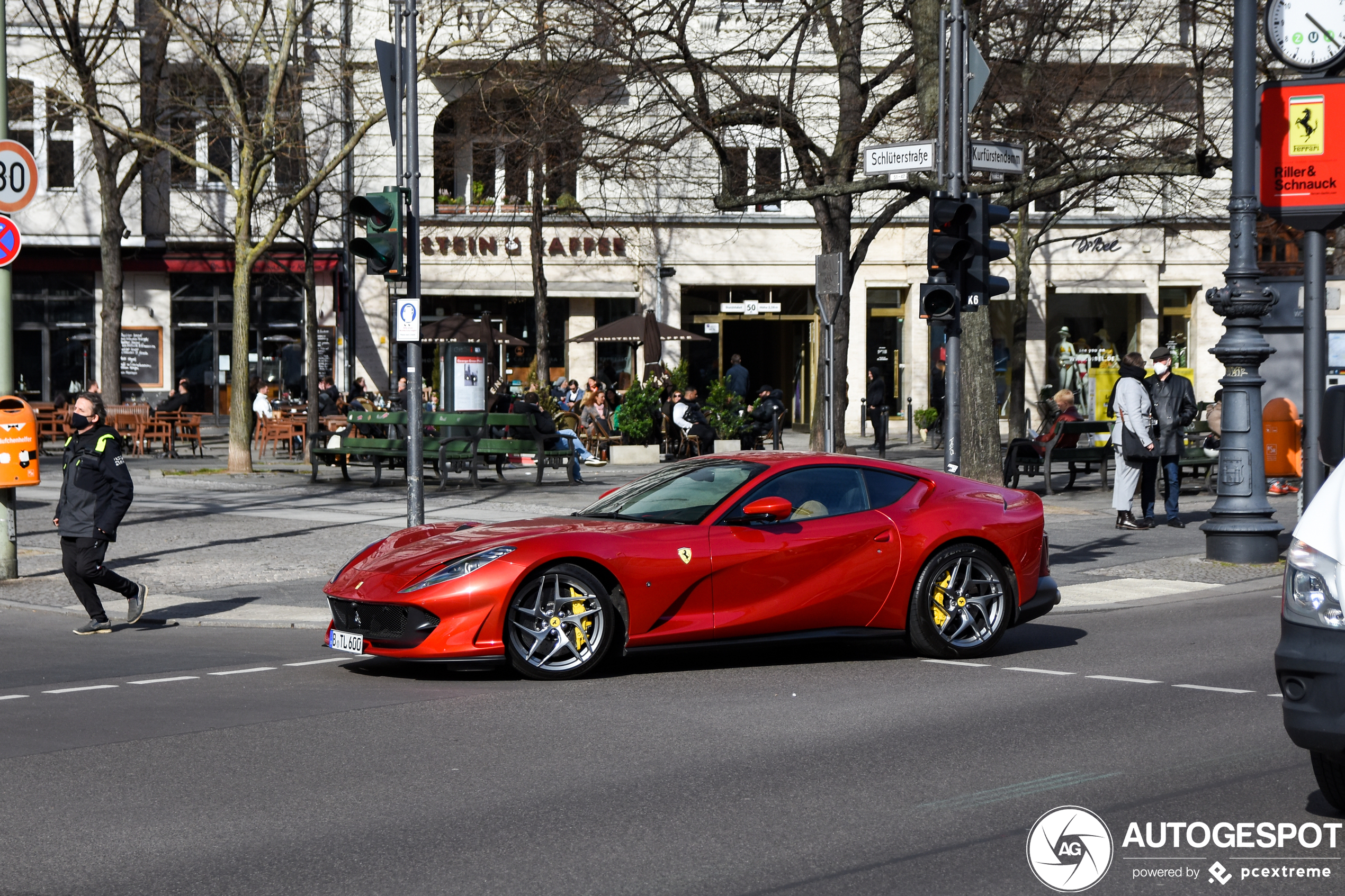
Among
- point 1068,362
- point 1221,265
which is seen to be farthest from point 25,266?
point 1221,265

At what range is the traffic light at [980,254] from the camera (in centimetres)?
1342

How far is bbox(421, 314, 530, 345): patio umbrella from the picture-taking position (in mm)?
33906

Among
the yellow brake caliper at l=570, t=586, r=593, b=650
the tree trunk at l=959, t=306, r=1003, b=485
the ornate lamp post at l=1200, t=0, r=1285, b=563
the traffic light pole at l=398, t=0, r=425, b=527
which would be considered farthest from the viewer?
the tree trunk at l=959, t=306, r=1003, b=485

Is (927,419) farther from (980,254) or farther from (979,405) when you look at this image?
(980,254)

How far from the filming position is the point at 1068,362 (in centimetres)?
4072

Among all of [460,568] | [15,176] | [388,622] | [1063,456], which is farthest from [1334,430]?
[1063,456]

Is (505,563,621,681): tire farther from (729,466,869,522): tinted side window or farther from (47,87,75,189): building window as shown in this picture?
(47,87,75,189): building window

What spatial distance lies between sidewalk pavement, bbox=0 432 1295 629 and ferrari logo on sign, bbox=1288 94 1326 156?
4.11 m

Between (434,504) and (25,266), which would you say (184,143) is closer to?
(25,266)

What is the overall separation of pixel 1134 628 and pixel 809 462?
323 cm

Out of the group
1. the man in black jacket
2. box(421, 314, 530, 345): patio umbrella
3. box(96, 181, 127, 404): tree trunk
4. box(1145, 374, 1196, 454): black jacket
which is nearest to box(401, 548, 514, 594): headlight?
the man in black jacket

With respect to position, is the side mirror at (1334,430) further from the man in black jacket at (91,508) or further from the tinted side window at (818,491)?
the man in black jacket at (91,508)

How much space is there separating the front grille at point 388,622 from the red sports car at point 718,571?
0.01 m

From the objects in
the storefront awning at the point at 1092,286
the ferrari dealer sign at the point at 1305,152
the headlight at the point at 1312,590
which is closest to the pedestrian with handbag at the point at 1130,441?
the ferrari dealer sign at the point at 1305,152
